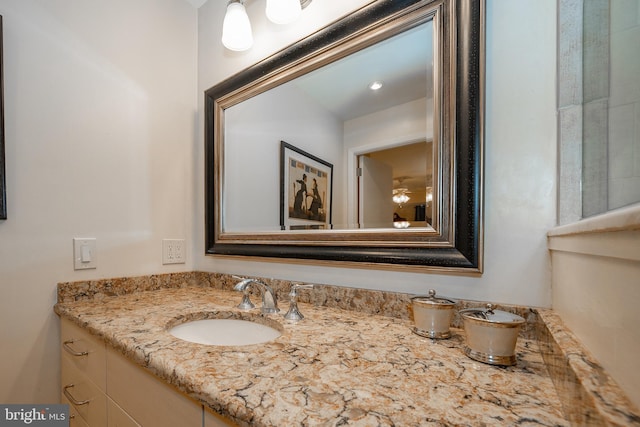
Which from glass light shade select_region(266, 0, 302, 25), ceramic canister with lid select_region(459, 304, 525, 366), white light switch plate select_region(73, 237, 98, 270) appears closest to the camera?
ceramic canister with lid select_region(459, 304, 525, 366)

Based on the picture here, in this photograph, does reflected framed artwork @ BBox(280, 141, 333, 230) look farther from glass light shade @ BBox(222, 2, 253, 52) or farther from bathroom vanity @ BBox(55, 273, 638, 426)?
glass light shade @ BBox(222, 2, 253, 52)

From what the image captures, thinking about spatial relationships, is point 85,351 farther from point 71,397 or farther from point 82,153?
point 82,153

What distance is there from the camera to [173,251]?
1479 mm

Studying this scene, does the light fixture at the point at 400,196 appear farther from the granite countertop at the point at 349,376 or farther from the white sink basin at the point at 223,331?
the white sink basin at the point at 223,331

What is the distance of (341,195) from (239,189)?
57cm

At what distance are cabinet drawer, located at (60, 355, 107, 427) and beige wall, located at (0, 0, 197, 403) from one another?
4.7 inches

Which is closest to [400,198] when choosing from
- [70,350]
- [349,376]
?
[349,376]

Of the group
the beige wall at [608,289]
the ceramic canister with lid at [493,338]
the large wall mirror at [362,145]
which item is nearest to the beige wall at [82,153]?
the large wall mirror at [362,145]

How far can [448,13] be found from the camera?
2.53 feet

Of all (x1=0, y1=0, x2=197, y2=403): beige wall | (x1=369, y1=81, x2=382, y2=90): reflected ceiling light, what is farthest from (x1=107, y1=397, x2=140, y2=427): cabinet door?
(x1=369, y1=81, x2=382, y2=90): reflected ceiling light

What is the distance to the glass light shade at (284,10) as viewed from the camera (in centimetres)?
106

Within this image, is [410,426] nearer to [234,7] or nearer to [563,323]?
[563,323]

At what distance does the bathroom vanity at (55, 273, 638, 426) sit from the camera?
1.38 feet

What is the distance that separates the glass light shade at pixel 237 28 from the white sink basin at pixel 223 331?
1081 mm
